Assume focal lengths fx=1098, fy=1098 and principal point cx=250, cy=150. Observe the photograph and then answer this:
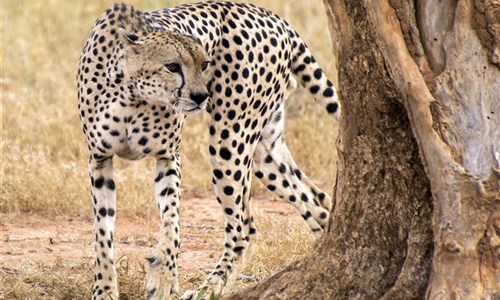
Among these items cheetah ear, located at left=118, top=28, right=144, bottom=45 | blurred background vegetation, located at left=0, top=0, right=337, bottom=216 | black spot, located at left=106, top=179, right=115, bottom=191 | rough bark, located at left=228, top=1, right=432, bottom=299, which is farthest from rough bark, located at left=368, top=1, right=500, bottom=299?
blurred background vegetation, located at left=0, top=0, right=337, bottom=216

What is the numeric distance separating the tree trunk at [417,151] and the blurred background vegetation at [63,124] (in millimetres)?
2773

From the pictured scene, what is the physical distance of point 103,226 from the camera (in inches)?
188

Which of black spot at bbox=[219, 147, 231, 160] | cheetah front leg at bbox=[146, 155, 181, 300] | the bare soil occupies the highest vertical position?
black spot at bbox=[219, 147, 231, 160]

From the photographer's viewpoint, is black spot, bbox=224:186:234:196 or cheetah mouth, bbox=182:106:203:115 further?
black spot, bbox=224:186:234:196

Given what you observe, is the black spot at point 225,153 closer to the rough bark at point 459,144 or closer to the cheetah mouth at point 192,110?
the cheetah mouth at point 192,110

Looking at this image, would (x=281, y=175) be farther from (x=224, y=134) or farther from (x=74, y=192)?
(x=74, y=192)

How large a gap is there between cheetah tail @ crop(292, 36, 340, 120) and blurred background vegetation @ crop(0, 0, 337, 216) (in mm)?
1542

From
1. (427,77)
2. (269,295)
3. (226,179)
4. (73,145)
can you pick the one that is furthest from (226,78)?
(73,145)

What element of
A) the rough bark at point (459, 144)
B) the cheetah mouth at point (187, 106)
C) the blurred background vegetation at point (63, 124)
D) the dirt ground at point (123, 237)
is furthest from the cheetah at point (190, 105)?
the blurred background vegetation at point (63, 124)

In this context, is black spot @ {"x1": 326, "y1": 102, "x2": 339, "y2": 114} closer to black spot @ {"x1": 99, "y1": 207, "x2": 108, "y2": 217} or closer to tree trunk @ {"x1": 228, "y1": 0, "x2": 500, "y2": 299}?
black spot @ {"x1": 99, "y1": 207, "x2": 108, "y2": 217}

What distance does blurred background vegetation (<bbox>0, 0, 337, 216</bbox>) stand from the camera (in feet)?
20.7

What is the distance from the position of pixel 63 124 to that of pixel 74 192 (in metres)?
1.03

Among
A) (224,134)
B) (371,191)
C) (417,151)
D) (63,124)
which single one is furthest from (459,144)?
(63,124)

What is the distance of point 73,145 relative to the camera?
7008mm
